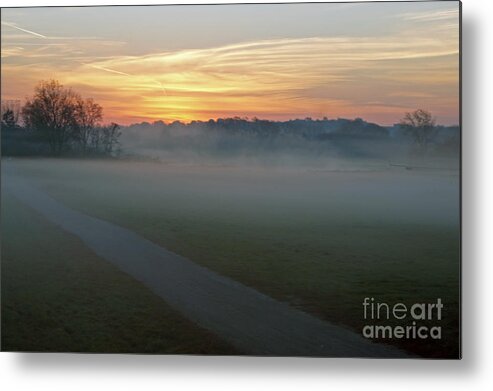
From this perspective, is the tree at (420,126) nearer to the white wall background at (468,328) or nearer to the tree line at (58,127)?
the white wall background at (468,328)

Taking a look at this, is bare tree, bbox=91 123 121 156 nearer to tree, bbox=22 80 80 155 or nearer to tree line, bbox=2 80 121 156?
tree line, bbox=2 80 121 156

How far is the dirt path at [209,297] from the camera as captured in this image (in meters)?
5.13

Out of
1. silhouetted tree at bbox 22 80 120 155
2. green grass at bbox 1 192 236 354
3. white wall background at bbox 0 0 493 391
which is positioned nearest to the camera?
white wall background at bbox 0 0 493 391

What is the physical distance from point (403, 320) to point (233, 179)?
1408mm

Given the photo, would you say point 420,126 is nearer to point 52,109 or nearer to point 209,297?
point 209,297

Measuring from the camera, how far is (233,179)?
5.32 metres

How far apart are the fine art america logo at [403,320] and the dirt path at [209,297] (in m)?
0.09

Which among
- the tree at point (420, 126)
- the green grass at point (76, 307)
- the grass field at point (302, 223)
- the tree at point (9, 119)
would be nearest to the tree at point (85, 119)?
the grass field at point (302, 223)

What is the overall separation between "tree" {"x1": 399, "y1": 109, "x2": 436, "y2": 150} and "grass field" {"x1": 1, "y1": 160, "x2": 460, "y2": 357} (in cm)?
22

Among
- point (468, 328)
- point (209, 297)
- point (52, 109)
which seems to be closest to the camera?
point (468, 328)

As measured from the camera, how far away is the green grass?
5.25 m

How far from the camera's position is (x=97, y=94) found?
537 centimetres

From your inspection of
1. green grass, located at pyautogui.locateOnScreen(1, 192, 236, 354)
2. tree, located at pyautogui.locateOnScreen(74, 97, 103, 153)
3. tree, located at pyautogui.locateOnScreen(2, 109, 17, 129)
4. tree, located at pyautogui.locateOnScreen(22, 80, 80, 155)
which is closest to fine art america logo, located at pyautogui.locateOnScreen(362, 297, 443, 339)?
green grass, located at pyautogui.locateOnScreen(1, 192, 236, 354)

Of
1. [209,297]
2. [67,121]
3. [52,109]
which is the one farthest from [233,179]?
[52,109]
